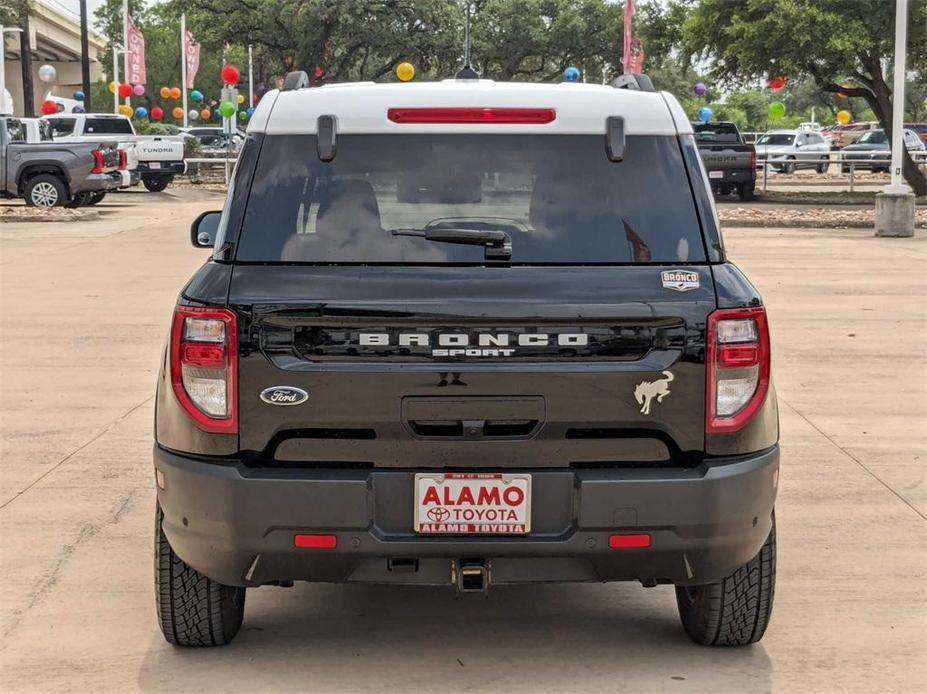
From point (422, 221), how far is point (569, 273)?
0.49m

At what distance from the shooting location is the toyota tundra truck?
431 centimetres

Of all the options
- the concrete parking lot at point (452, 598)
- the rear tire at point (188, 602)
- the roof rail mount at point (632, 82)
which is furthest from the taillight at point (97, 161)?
the rear tire at point (188, 602)

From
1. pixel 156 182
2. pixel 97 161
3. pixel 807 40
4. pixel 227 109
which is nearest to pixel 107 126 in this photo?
pixel 156 182

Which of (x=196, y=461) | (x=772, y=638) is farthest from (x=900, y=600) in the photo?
(x=196, y=461)

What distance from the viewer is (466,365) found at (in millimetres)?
4305

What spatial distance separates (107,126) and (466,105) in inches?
1387

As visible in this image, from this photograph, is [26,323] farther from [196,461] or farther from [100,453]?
[196,461]

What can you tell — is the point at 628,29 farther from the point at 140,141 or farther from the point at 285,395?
the point at 285,395

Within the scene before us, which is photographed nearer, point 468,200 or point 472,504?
point 472,504

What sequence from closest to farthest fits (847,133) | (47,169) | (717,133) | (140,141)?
(47,169), (717,133), (140,141), (847,133)

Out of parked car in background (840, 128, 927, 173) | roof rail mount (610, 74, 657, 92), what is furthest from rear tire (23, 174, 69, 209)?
roof rail mount (610, 74, 657, 92)

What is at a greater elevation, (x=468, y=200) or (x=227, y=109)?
(x=227, y=109)

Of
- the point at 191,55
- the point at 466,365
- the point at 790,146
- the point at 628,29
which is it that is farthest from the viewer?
the point at 191,55

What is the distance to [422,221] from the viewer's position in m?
4.56
